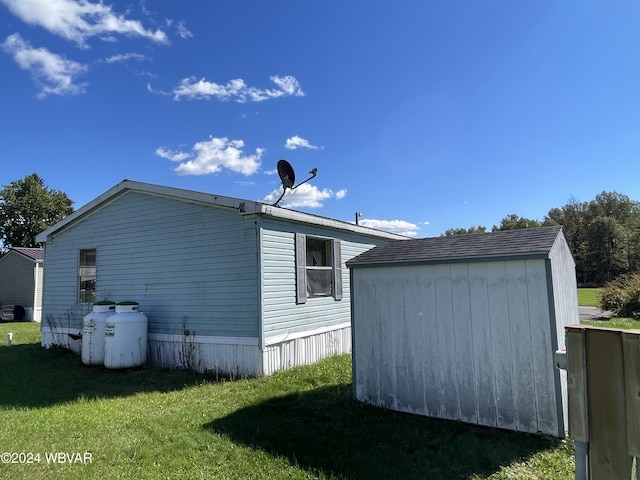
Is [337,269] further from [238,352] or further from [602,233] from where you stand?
[602,233]

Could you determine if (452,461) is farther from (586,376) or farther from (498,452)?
(586,376)

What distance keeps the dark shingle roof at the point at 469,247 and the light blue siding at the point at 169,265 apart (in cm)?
285

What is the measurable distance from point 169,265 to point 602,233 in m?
46.9

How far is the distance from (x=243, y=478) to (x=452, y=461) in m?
1.80

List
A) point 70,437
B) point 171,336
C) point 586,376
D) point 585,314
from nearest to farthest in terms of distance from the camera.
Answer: point 586,376 < point 70,437 < point 171,336 < point 585,314

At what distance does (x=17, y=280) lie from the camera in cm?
1964

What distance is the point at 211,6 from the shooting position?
8.70 meters

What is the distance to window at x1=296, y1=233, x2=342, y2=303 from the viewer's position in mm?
8895

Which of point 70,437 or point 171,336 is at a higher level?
point 171,336

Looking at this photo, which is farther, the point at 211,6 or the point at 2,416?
the point at 211,6

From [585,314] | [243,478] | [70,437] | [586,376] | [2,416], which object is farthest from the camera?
[585,314]

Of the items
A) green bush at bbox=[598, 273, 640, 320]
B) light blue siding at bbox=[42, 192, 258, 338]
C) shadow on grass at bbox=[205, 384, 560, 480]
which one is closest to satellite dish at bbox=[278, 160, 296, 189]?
light blue siding at bbox=[42, 192, 258, 338]

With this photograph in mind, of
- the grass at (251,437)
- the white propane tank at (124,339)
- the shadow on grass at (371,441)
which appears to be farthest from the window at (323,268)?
the shadow on grass at (371,441)

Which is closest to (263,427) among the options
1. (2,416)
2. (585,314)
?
(2,416)
